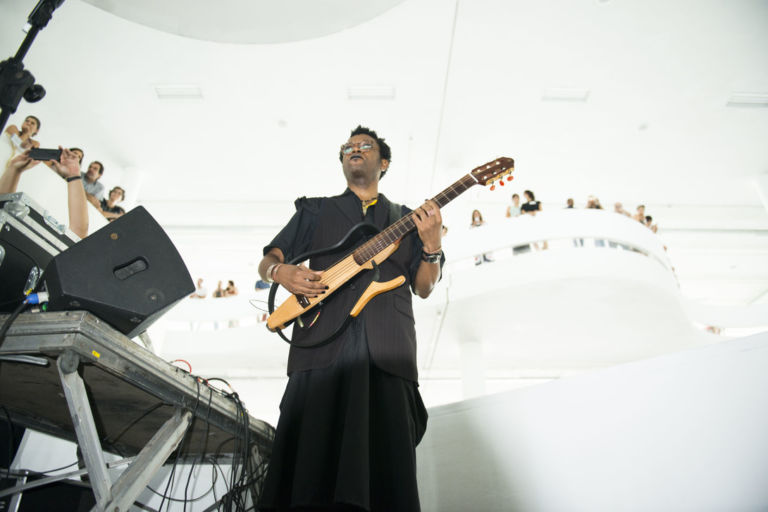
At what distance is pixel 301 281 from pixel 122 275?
0.54 metres

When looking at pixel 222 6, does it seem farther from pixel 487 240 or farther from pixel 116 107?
pixel 116 107

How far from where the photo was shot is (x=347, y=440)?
1.10m

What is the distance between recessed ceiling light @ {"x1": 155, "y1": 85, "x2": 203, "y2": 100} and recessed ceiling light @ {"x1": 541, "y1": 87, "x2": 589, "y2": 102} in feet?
22.1

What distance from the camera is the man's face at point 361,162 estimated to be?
1.97 metres

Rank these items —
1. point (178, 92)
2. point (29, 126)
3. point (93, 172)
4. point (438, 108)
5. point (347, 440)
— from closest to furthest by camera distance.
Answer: point (347, 440)
point (29, 126)
point (93, 172)
point (178, 92)
point (438, 108)

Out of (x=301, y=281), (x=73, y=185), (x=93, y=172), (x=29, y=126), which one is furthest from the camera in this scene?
(x=93, y=172)

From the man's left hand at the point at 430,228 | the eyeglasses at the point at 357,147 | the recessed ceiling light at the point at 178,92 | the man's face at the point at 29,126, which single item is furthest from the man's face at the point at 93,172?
the man's left hand at the point at 430,228

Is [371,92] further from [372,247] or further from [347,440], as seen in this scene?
[347,440]

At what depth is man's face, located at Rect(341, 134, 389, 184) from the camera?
1.97m

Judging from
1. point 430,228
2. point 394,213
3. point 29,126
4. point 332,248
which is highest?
point 29,126

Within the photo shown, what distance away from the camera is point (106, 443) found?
183cm

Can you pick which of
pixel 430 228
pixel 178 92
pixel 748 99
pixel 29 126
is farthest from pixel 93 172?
pixel 748 99

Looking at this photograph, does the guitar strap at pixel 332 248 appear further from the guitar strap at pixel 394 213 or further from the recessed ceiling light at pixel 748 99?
the recessed ceiling light at pixel 748 99

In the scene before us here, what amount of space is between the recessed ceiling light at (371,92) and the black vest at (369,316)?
23.2ft
